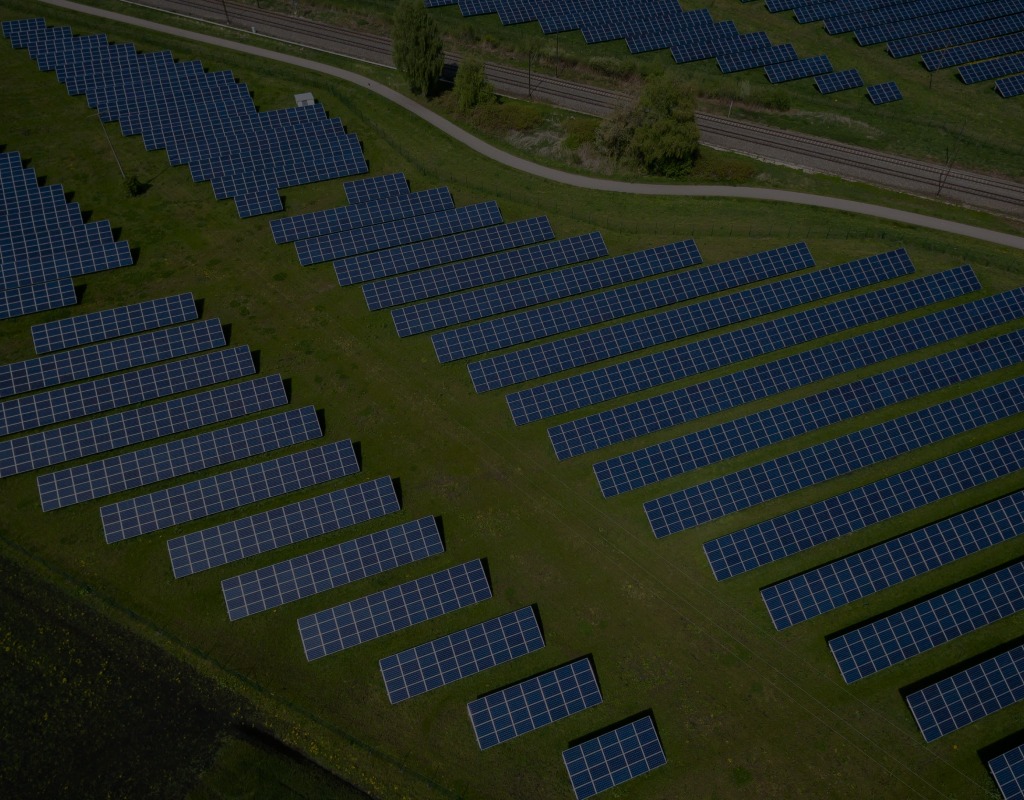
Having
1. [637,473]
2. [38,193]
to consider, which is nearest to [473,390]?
[637,473]

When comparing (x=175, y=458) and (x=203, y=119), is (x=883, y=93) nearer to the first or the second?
(x=203, y=119)

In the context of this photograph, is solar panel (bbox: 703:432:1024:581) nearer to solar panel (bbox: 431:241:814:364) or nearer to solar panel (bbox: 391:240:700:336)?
solar panel (bbox: 431:241:814:364)

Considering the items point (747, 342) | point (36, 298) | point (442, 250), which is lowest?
point (36, 298)

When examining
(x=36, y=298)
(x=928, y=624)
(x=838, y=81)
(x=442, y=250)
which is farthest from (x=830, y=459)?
(x=36, y=298)

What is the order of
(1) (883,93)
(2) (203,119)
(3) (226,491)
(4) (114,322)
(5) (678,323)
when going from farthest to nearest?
1. (1) (883,93)
2. (2) (203,119)
3. (5) (678,323)
4. (4) (114,322)
5. (3) (226,491)

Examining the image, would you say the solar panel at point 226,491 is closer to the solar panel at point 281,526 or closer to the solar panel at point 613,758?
the solar panel at point 281,526

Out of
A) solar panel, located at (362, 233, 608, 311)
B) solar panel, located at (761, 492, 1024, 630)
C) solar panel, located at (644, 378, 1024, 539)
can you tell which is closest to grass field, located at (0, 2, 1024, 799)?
solar panel, located at (761, 492, 1024, 630)
